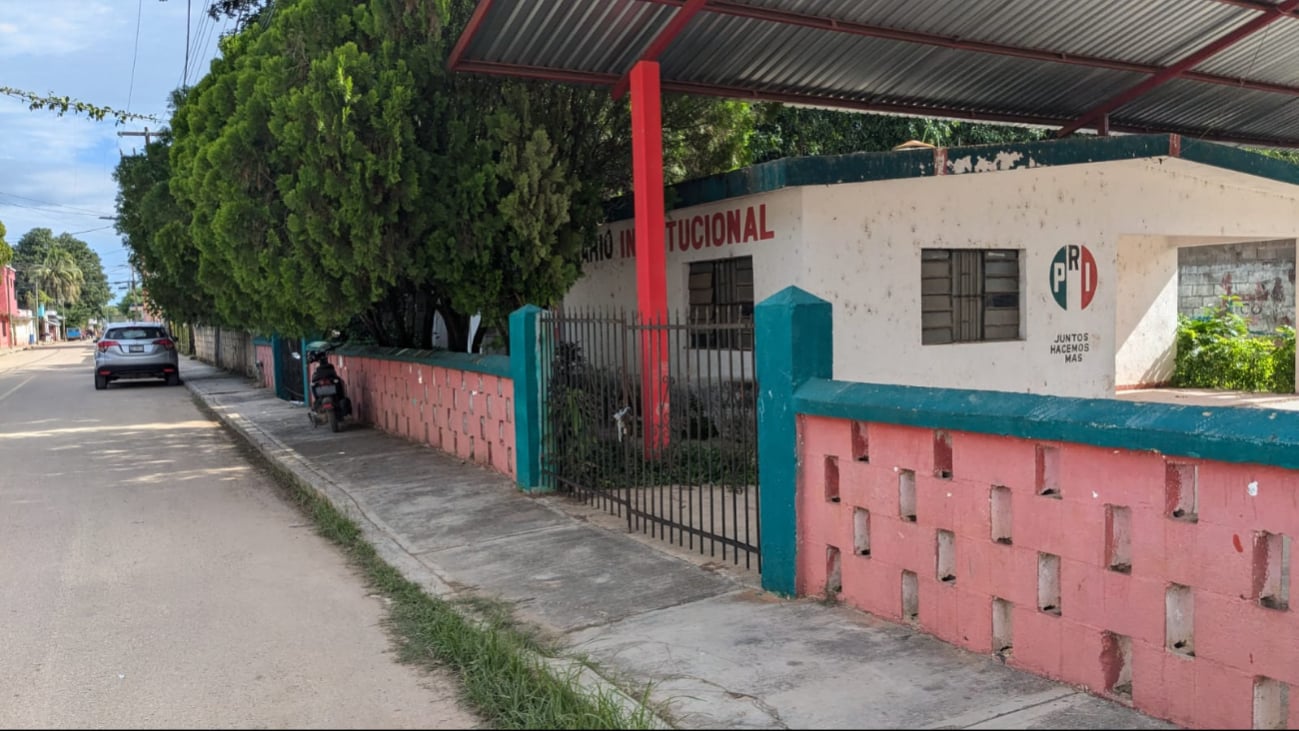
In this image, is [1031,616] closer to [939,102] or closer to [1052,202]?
[1052,202]

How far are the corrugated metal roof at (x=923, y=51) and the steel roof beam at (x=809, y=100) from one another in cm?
2

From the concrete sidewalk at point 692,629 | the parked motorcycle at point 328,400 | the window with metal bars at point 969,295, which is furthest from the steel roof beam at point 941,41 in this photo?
the parked motorcycle at point 328,400

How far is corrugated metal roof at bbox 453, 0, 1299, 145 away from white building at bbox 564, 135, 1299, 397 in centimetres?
135

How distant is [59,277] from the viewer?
110 m

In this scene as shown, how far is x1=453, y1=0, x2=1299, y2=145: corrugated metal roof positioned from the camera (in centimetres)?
991

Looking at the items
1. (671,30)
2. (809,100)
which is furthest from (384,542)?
(809,100)

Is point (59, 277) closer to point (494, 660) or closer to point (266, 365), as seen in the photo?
point (266, 365)

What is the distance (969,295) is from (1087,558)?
28.2 feet

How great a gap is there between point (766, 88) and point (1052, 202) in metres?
3.95

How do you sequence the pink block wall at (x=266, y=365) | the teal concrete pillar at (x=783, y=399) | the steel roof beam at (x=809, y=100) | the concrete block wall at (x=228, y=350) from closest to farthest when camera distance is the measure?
the teal concrete pillar at (x=783, y=399)
the steel roof beam at (x=809, y=100)
the pink block wall at (x=266, y=365)
the concrete block wall at (x=228, y=350)

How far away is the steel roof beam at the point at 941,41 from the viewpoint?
974 centimetres

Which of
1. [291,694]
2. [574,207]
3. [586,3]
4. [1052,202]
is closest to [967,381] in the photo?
[1052,202]

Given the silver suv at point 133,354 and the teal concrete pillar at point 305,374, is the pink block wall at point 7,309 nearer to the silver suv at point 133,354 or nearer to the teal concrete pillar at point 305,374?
the silver suv at point 133,354

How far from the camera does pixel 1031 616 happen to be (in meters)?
4.11
